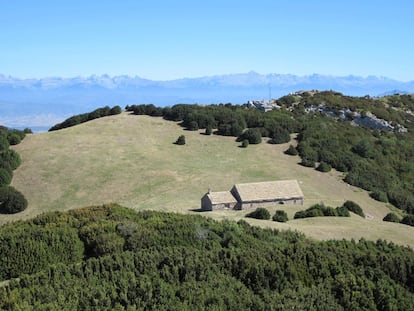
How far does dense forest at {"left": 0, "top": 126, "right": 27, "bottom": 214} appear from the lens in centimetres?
3853

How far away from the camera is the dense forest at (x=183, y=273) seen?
44.9ft

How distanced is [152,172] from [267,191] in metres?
13.5

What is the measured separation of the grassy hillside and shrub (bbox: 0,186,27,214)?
73 cm

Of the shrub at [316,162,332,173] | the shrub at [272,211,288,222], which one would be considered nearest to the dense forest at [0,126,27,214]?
the shrub at [272,211,288,222]

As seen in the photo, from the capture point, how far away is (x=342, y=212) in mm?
35375

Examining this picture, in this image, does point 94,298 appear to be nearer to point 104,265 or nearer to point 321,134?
point 104,265

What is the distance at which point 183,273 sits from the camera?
51.4 feet

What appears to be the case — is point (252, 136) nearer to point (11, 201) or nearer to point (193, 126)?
point (193, 126)

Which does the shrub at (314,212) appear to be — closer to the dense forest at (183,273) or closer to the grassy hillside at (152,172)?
the grassy hillside at (152,172)

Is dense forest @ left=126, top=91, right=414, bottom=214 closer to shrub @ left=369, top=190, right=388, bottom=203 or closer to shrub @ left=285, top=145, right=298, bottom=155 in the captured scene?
shrub @ left=369, top=190, right=388, bottom=203

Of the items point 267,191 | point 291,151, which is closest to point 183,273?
point 267,191

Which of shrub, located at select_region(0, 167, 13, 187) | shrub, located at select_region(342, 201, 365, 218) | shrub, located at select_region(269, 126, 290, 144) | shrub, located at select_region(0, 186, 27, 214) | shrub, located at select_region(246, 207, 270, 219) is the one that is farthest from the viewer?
shrub, located at select_region(269, 126, 290, 144)

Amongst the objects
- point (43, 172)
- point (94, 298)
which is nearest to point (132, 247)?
point (94, 298)

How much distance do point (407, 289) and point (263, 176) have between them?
32864mm
